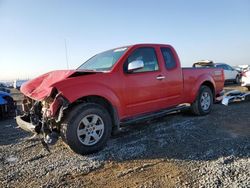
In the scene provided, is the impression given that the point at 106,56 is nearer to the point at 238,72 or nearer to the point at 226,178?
the point at 226,178

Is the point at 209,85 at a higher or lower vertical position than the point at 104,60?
lower

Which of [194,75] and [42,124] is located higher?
[194,75]

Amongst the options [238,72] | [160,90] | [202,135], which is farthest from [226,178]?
[238,72]

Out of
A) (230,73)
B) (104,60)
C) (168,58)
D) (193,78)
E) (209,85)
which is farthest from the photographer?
(230,73)

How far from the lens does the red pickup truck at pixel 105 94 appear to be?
415cm

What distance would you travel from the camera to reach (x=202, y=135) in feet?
16.6

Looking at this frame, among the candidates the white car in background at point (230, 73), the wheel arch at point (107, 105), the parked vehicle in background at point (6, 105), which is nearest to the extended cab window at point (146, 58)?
the wheel arch at point (107, 105)

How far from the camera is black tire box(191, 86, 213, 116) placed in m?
6.76

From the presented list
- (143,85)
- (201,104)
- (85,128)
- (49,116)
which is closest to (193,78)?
(201,104)

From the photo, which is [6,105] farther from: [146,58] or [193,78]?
[193,78]

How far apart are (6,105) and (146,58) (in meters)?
5.12

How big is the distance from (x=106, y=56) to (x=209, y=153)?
2960mm

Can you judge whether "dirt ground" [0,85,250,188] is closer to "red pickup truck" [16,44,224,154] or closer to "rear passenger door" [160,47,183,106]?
"red pickup truck" [16,44,224,154]

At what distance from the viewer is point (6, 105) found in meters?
8.12
